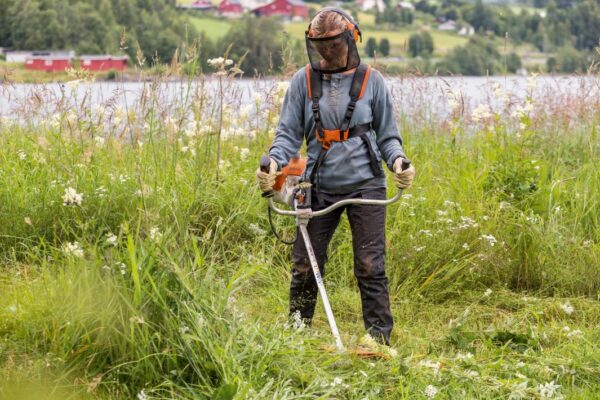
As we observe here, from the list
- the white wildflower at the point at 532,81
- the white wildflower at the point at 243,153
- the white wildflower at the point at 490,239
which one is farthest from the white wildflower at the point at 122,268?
the white wildflower at the point at 532,81

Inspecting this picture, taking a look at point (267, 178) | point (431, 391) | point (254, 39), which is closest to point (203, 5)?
point (254, 39)

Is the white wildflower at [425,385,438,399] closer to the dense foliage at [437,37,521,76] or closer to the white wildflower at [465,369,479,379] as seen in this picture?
the white wildflower at [465,369,479,379]

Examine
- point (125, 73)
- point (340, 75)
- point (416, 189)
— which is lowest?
point (416, 189)

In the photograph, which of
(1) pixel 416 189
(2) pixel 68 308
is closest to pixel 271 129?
(1) pixel 416 189

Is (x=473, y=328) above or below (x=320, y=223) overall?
below

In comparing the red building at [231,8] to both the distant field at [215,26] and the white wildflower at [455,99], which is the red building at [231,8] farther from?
the white wildflower at [455,99]

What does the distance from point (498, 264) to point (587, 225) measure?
81 centimetres

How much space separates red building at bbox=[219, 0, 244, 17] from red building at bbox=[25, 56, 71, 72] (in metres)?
2.79

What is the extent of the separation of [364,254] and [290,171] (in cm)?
55

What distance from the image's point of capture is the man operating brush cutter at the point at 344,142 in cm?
482

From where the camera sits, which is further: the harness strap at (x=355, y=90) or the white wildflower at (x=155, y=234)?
the harness strap at (x=355, y=90)

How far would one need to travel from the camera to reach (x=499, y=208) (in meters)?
6.80

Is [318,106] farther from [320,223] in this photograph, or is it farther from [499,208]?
[499,208]

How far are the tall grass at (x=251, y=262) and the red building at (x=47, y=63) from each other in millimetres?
996
